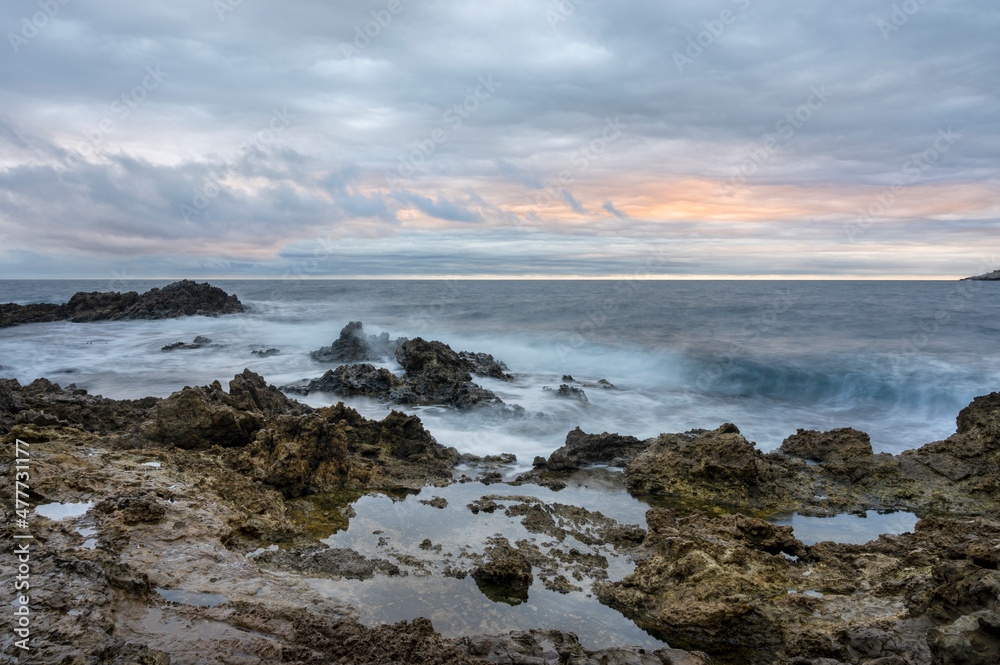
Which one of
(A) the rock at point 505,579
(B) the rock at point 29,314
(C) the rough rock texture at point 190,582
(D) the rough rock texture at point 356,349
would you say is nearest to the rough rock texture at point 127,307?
(B) the rock at point 29,314

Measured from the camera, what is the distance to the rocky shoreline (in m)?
3.47

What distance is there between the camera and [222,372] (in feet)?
58.4

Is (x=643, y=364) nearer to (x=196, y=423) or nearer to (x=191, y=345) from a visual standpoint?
(x=196, y=423)

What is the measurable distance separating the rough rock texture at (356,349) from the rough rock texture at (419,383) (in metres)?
4.13

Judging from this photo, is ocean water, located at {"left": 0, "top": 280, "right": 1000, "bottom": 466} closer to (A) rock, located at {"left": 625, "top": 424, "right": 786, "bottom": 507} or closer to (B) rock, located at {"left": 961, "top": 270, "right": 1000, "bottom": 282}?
(A) rock, located at {"left": 625, "top": 424, "right": 786, "bottom": 507}

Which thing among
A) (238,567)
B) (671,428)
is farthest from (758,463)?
(238,567)

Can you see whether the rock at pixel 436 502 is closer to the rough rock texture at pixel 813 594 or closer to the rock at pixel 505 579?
the rock at pixel 505 579

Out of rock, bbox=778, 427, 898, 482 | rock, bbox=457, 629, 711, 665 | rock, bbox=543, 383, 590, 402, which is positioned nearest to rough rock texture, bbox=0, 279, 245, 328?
rock, bbox=543, 383, 590, 402

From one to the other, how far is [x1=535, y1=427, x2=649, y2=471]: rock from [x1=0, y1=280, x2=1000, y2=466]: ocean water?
0.90 m

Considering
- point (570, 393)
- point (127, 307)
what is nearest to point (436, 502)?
point (570, 393)

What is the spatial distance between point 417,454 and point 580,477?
2689 mm

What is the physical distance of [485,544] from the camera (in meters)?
5.73

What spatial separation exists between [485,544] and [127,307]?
127 feet

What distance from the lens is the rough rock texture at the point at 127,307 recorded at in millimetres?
32250
